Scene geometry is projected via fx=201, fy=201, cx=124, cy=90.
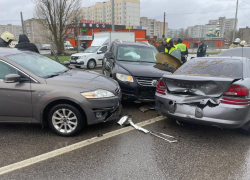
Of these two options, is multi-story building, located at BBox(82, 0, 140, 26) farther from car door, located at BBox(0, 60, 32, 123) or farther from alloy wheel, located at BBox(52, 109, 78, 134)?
alloy wheel, located at BBox(52, 109, 78, 134)

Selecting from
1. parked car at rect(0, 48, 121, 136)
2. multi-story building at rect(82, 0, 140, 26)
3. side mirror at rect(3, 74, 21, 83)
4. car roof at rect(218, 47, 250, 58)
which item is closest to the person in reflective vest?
car roof at rect(218, 47, 250, 58)

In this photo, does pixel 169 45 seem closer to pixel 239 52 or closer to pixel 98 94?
pixel 239 52

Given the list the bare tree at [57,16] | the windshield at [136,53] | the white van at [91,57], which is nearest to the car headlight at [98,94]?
the windshield at [136,53]

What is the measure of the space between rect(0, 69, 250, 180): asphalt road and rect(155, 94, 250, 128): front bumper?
0.45 metres

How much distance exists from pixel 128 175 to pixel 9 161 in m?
1.74

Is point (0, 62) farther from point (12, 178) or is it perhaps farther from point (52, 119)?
point (12, 178)

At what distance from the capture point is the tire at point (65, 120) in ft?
11.5

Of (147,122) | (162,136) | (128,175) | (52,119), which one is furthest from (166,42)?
(128,175)

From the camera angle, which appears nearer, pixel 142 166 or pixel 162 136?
pixel 142 166

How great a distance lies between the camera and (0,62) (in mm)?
3582

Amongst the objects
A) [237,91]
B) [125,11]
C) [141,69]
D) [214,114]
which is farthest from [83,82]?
[125,11]

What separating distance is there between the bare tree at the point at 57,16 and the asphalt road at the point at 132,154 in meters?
19.6

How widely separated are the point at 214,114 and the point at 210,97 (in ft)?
0.92

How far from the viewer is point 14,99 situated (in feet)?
11.4
